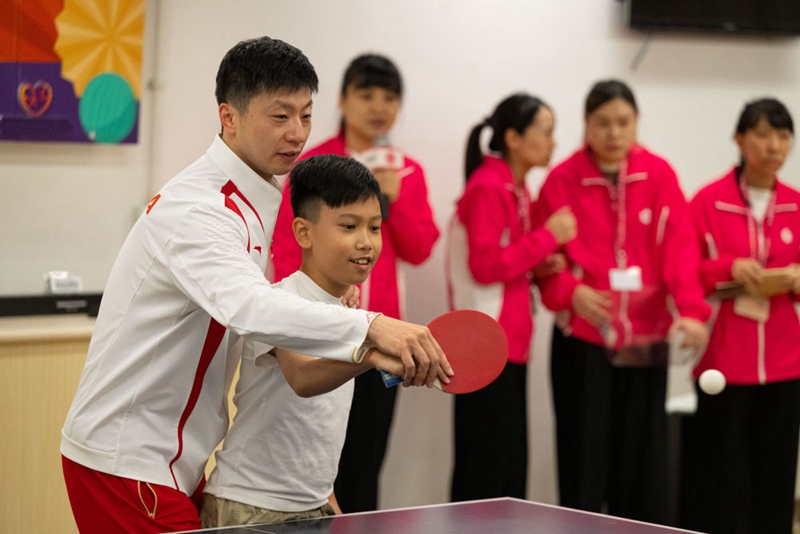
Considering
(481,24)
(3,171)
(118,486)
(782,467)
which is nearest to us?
(118,486)

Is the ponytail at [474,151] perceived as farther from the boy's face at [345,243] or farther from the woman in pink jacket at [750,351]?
the boy's face at [345,243]

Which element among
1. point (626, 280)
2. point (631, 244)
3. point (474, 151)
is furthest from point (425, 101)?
point (626, 280)

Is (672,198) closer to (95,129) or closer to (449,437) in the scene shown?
(449,437)

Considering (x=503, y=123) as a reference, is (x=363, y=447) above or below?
below

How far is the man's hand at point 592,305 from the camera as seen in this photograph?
12.4 ft

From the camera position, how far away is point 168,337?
6.58 ft

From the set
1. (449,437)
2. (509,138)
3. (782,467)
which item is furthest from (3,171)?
(782,467)

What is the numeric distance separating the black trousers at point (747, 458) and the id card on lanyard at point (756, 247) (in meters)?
0.28

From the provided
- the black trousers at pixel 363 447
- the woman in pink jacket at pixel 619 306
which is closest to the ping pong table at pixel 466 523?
the black trousers at pixel 363 447

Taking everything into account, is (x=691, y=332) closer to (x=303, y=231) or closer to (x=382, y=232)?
(x=382, y=232)

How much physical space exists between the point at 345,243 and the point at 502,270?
1.82 metres

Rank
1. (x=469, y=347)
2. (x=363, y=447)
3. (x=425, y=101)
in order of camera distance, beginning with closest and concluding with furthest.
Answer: (x=469, y=347) → (x=363, y=447) → (x=425, y=101)

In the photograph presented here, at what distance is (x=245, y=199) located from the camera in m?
2.04

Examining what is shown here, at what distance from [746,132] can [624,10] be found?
3.30 feet
